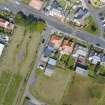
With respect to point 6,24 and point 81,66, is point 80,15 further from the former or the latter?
point 6,24

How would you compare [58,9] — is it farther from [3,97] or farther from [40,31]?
[3,97]

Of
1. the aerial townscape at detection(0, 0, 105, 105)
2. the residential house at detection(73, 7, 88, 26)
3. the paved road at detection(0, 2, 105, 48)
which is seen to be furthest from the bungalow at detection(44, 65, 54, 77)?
the residential house at detection(73, 7, 88, 26)

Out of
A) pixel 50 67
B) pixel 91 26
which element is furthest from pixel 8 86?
pixel 91 26

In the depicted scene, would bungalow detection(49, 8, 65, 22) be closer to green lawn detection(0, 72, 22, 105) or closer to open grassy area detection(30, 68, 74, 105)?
open grassy area detection(30, 68, 74, 105)

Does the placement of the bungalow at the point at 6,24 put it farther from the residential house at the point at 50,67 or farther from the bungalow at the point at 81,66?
the bungalow at the point at 81,66

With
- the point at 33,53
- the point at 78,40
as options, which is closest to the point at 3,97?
the point at 33,53

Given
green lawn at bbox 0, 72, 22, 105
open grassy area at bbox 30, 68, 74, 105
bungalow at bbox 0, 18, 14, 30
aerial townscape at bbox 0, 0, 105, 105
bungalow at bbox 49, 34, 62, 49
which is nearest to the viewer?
green lawn at bbox 0, 72, 22, 105

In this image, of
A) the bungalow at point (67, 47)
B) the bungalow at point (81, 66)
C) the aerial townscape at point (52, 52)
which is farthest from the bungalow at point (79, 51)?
the bungalow at point (67, 47)
